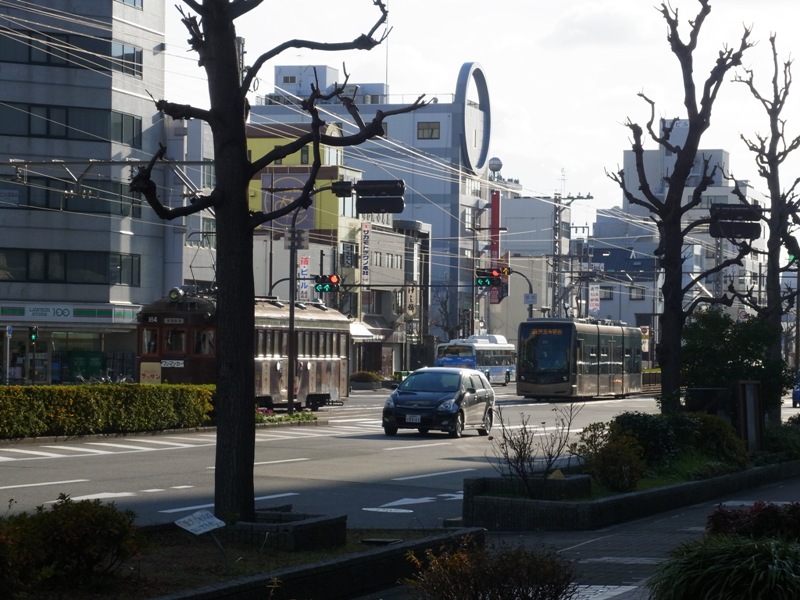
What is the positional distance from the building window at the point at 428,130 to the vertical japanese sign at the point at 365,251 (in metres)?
33.9

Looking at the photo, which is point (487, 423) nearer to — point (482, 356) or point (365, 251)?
point (482, 356)

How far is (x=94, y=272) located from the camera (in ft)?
197

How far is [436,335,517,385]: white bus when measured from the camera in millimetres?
73625

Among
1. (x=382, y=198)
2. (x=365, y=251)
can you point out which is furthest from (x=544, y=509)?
(x=365, y=251)

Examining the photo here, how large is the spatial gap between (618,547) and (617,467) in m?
3.61

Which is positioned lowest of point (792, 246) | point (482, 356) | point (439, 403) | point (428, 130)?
point (439, 403)

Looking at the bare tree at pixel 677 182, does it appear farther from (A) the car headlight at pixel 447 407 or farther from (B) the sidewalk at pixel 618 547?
(A) the car headlight at pixel 447 407

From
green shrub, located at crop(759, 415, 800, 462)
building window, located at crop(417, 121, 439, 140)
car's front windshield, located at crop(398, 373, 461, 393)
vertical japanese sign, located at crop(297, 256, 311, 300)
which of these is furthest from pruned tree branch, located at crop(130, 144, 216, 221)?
building window, located at crop(417, 121, 439, 140)

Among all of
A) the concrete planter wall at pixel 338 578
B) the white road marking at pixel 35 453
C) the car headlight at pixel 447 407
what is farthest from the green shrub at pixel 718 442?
the white road marking at pixel 35 453

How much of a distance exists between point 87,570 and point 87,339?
54848mm

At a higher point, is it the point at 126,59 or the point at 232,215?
the point at 126,59

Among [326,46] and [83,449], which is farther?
[83,449]

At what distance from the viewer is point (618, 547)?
1238 cm

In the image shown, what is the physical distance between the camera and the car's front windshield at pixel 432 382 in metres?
31.9
